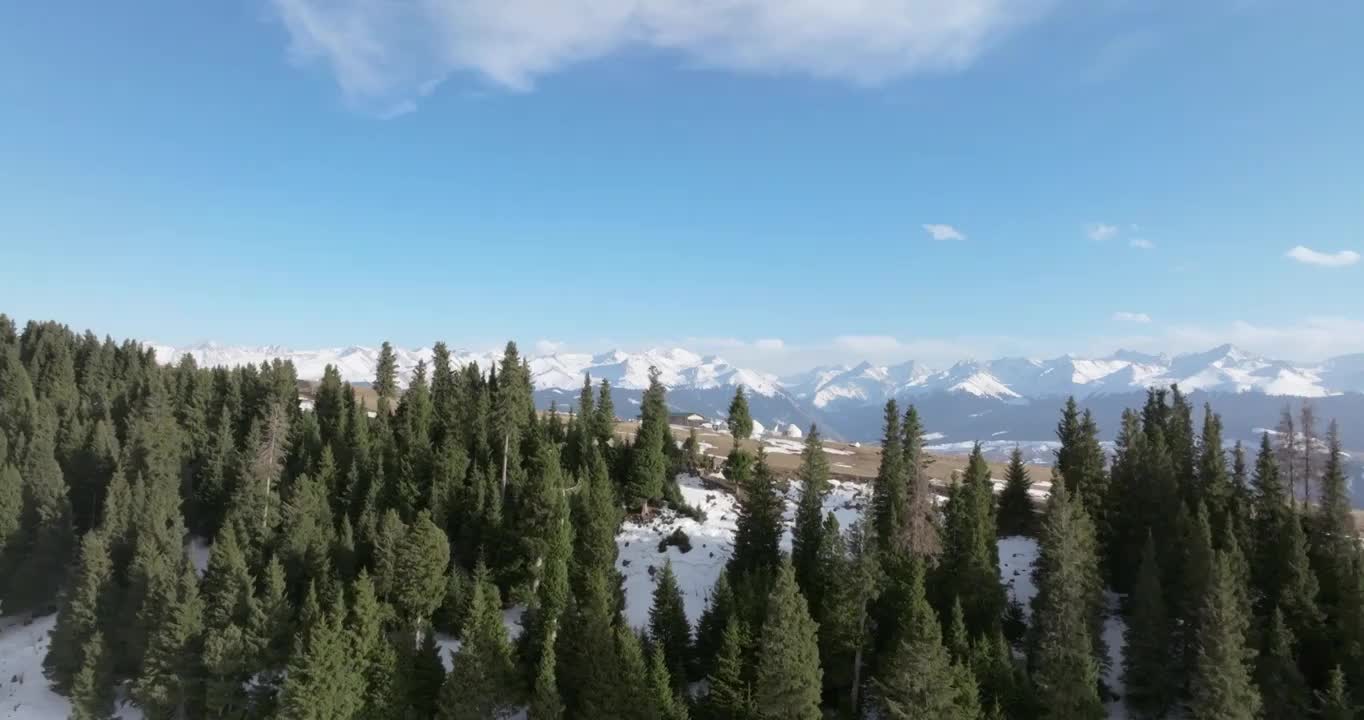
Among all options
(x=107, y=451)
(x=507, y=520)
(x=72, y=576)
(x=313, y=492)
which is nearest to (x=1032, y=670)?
(x=507, y=520)

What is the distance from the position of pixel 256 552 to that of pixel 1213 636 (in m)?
69.4

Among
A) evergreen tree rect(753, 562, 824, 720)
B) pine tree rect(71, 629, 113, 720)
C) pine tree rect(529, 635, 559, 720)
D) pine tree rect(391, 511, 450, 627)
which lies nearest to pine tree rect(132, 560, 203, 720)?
pine tree rect(71, 629, 113, 720)

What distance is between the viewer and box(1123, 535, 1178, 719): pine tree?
49.2 metres

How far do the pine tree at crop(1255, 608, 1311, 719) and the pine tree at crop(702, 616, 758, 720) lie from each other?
31.6 meters

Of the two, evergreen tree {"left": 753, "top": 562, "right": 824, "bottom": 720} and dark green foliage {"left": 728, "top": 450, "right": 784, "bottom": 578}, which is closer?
evergreen tree {"left": 753, "top": 562, "right": 824, "bottom": 720}

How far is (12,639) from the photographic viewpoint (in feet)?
203

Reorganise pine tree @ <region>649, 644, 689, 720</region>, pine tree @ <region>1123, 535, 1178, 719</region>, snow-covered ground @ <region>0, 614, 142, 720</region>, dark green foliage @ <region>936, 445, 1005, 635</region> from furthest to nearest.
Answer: dark green foliage @ <region>936, 445, 1005, 635</region>, snow-covered ground @ <region>0, 614, 142, 720</region>, pine tree @ <region>1123, 535, 1178, 719</region>, pine tree @ <region>649, 644, 689, 720</region>

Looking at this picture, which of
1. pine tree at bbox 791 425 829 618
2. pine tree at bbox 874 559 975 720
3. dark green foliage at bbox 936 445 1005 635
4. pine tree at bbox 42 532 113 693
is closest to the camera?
pine tree at bbox 874 559 975 720

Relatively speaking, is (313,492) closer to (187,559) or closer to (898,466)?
(187,559)

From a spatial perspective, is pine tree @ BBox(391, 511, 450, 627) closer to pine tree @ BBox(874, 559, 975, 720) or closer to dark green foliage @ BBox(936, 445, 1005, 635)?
pine tree @ BBox(874, 559, 975, 720)

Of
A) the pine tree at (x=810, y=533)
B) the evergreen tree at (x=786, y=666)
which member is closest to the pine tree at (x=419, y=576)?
the evergreen tree at (x=786, y=666)

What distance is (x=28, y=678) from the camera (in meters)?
55.7

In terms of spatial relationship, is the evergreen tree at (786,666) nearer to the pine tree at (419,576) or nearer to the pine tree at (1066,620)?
the pine tree at (1066,620)

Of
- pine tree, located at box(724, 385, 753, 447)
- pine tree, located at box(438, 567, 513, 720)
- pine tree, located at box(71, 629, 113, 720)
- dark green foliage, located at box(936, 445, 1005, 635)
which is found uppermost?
pine tree, located at box(724, 385, 753, 447)
